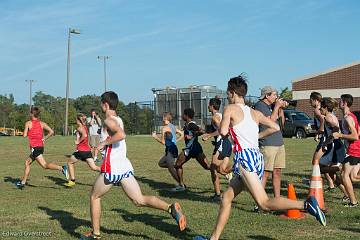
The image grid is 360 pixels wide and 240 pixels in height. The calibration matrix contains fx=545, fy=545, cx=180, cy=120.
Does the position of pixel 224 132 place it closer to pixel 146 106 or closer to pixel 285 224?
pixel 285 224

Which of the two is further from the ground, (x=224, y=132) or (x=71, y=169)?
(x=224, y=132)

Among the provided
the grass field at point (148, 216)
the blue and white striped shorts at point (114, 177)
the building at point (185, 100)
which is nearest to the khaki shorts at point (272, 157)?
the grass field at point (148, 216)

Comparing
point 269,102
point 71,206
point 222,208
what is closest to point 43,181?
point 71,206

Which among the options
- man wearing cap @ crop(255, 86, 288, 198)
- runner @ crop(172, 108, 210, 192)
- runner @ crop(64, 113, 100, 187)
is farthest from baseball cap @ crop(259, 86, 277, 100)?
runner @ crop(64, 113, 100, 187)

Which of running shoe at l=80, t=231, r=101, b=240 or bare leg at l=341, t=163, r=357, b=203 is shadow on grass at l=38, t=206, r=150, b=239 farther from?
bare leg at l=341, t=163, r=357, b=203

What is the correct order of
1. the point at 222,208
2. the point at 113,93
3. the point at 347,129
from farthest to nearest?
the point at 347,129
the point at 113,93
the point at 222,208

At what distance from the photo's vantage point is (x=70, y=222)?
819 centimetres

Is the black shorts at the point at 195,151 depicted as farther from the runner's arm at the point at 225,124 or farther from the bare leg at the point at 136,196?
the runner's arm at the point at 225,124

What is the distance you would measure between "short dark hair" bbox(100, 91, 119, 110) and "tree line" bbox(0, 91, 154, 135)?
14.8ft

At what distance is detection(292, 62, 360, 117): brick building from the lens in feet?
146

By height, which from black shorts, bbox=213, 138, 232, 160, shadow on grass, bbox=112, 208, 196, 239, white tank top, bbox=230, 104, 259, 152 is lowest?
shadow on grass, bbox=112, 208, 196, 239

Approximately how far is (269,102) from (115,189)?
4.63m

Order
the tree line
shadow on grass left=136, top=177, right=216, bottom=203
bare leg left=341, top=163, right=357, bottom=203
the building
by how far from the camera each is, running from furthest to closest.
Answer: the tree line → the building → shadow on grass left=136, top=177, right=216, bottom=203 → bare leg left=341, top=163, right=357, bottom=203

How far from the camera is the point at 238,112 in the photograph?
6.07 metres
